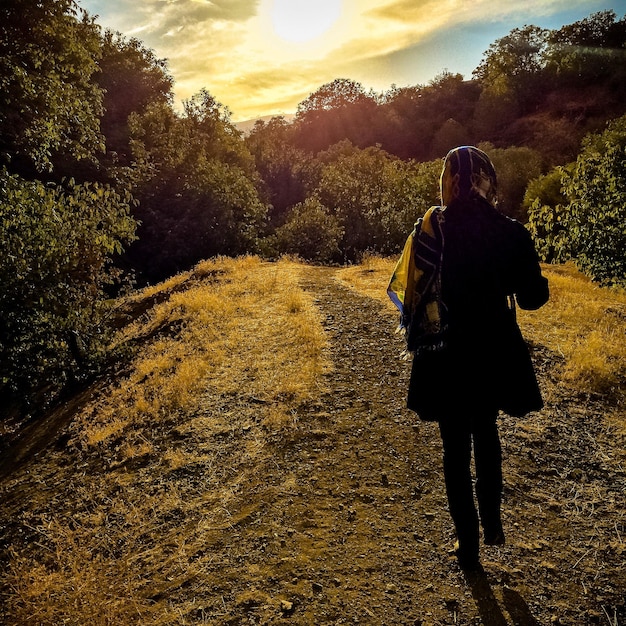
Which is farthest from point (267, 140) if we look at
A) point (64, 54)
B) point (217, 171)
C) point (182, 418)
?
point (182, 418)

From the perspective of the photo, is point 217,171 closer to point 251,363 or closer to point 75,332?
point 75,332

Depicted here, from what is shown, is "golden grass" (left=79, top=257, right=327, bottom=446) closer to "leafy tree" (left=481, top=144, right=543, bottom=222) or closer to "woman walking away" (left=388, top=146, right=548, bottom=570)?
"woman walking away" (left=388, top=146, right=548, bottom=570)

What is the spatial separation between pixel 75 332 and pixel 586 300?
9569mm

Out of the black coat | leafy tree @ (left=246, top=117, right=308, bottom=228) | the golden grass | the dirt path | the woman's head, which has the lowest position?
the dirt path

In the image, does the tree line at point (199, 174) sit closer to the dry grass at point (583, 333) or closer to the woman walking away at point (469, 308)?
the dry grass at point (583, 333)

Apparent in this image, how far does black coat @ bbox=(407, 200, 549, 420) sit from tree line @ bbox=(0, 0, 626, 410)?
6.42 m

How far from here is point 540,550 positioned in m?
3.13

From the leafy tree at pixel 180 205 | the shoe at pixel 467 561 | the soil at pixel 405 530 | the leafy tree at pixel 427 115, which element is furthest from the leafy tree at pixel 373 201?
the leafy tree at pixel 427 115

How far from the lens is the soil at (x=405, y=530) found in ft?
9.19

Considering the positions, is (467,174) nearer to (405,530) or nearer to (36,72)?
(405,530)

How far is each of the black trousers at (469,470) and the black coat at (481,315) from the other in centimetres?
10

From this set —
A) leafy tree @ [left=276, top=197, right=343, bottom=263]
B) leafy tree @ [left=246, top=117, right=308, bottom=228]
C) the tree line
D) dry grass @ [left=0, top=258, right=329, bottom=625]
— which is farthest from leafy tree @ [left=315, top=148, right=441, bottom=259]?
dry grass @ [left=0, top=258, right=329, bottom=625]

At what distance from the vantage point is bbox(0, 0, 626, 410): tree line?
714 cm

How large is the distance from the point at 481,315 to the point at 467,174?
73 centimetres
